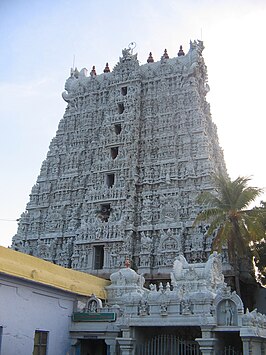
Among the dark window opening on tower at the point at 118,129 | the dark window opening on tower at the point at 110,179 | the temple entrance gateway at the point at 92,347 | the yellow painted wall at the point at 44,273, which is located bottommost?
the temple entrance gateway at the point at 92,347

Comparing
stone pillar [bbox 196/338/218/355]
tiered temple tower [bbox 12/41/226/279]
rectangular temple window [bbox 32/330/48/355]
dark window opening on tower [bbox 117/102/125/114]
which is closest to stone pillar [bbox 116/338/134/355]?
stone pillar [bbox 196/338/218/355]

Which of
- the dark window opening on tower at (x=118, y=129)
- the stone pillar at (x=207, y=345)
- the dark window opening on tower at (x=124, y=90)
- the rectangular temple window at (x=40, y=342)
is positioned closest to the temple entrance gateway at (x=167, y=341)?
the stone pillar at (x=207, y=345)

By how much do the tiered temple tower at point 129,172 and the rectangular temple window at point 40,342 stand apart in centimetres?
1314

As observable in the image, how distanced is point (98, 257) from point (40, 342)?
15850mm

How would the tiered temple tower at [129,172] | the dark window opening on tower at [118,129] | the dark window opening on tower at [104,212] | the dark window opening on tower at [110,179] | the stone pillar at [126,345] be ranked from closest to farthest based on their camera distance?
the stone pillar at [126,345], the tiered temple tower at [129,172], the dark window opening on tower at [104,212], the dark window opening on tower at [110,179], the dark window opening on tower at [118,129]

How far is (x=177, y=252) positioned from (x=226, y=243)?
12.2ft

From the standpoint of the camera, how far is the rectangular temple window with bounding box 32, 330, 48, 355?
1984 cm

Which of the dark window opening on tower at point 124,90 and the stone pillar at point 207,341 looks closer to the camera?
the stone pillar at point 207,341

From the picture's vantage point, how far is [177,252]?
32344 mm

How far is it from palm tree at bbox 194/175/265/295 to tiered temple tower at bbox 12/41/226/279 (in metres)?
3.01

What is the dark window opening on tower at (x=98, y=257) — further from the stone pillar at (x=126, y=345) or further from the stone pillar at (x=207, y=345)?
the stone pillar at (x=207, y=345)

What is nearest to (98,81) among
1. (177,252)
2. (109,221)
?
(109,221)

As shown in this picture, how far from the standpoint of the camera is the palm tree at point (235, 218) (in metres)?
27.7

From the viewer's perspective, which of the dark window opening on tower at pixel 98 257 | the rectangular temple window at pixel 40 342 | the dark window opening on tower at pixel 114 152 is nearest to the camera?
the rectangular temple window at pixel 40 342
